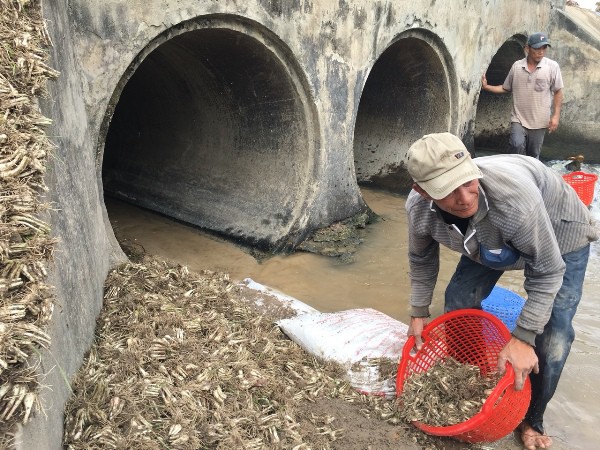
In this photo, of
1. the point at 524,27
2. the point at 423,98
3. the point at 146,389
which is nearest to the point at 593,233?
the point at 146,389

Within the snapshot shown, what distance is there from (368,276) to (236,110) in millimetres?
2345

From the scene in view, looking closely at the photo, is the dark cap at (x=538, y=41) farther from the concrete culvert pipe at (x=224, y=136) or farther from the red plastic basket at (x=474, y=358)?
the red plastic basket at (x=474, y=358)

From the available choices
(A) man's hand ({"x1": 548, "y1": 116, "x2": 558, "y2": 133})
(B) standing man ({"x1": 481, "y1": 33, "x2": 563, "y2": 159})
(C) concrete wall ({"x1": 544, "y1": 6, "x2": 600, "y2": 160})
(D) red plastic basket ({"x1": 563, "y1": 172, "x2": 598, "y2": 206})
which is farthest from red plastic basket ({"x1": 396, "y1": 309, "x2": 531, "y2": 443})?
(C) concrete wall ({"x1": 544, "y1": 6, "x2": 600, "y2": 160})

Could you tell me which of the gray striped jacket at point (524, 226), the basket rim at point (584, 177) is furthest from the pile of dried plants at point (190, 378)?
the basket rim at point (584, 177)

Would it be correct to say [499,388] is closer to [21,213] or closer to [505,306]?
[505,306]

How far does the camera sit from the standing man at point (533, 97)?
7309mm

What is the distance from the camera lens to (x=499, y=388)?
2.58 metres

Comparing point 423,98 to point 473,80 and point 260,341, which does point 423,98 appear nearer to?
point 473,80

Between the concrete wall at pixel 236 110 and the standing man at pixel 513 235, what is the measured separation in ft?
5.61

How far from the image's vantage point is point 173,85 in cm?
660

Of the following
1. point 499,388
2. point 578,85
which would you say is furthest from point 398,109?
point 499,388

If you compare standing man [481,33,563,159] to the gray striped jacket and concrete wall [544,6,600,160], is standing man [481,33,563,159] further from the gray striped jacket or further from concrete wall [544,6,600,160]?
the gray striped jacket

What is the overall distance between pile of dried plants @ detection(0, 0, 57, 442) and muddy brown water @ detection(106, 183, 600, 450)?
2952mm

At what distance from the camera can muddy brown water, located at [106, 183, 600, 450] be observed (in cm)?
368
